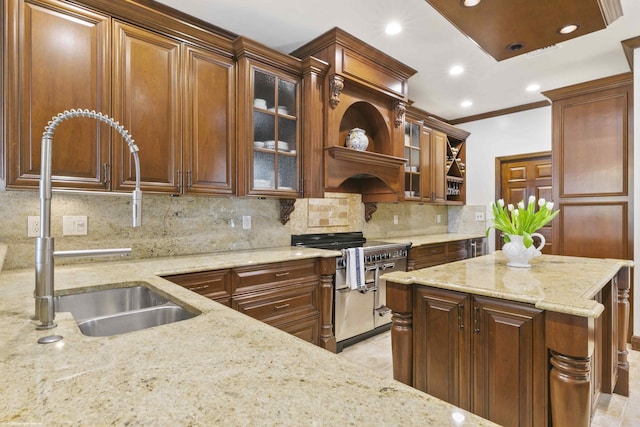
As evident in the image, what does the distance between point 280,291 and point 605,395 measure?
88.0 inches

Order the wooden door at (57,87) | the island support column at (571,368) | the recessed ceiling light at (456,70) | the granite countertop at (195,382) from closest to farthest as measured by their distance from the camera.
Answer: the granite countertop at (195,382), the island support column at (571,368), the wooden door at (57,87), the recessed ceiling light at (456,70)

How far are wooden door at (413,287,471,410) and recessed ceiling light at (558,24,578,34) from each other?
131 cm

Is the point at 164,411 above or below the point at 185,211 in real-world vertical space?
below

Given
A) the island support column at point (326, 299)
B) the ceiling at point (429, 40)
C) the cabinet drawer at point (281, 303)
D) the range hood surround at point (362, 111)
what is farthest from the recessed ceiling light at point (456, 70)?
the cabinet drawer at point (281, 303)

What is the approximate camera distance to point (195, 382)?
616 millimetres

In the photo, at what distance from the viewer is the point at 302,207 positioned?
3.33m

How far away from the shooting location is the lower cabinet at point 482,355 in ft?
4.62

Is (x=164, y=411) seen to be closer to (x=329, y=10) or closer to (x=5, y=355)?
(x=5, y=355)

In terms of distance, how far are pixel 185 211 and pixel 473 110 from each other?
4.19 metres

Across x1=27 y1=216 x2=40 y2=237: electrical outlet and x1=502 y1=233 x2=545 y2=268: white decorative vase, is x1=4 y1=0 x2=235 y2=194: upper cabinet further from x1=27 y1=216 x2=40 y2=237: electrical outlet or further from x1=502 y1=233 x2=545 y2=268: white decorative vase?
x1=502 y1=233 x2=545 y2=268: white decorative vase

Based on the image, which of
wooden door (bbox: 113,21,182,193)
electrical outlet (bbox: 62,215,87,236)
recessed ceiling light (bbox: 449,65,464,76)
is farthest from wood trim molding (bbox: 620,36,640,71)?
electrical outlet (bbox: 62,215,87,236)

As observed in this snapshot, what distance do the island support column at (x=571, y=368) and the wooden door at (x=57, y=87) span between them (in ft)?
7.70

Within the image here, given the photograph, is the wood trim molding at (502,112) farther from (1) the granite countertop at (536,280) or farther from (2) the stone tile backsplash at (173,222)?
(1) the granite countertop at (536,280)

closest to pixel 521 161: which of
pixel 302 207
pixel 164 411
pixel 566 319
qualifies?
pixel 302 207
